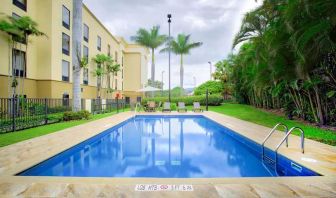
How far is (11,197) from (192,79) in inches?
1724

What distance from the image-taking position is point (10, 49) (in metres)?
14.4

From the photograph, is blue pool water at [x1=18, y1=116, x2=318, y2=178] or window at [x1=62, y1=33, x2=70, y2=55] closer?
blue pool water at [x1=18, y1=116, x2=318, y2=178]

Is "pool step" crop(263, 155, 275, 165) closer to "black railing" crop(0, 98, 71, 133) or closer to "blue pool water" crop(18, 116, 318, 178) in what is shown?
"blue pool water" crop(18, 116, 318, 178)

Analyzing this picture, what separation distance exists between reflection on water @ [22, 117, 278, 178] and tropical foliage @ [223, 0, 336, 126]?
12.3ft

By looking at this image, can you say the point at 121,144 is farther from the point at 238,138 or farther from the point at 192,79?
the point at 192,79

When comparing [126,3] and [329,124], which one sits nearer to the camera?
[329,124]

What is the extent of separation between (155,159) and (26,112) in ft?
19.5

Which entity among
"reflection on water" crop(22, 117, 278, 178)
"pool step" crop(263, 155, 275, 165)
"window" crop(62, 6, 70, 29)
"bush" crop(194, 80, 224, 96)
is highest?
"window" crop(62, 6, 70, 29)

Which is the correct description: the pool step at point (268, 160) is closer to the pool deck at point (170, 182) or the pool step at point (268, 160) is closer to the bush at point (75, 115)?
the pool deck at point (170, 182)

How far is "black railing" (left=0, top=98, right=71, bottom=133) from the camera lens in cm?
791

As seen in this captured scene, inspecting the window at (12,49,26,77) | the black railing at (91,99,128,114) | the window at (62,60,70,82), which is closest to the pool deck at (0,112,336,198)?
the black railing at (91,99,128,114)

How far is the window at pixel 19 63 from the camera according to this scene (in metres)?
14.9

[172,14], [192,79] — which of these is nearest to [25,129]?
[172,14]

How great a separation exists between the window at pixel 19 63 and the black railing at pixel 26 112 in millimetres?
5511
